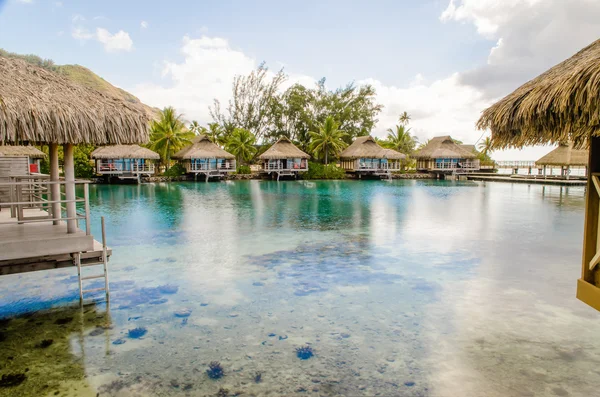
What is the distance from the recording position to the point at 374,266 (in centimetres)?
777

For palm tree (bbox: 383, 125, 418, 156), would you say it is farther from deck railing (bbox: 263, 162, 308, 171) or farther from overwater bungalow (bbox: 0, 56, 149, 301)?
overwater bungalow (bbox: 0, 56, 149, 301)

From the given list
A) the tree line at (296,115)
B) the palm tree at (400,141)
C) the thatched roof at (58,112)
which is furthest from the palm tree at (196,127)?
the thatched roof at (58,112)

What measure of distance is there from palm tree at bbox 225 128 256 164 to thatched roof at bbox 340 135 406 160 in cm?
859

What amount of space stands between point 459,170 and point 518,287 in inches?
1376

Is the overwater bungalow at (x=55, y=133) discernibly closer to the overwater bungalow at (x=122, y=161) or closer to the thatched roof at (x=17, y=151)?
the thatched roof at (x=17, y=151)

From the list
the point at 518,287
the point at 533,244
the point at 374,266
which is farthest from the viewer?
the point at 533,244

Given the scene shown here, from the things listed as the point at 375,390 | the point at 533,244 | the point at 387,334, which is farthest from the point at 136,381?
the point at 533,244

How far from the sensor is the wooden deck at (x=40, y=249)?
15.3ft

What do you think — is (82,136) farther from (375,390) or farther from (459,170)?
(459,170)

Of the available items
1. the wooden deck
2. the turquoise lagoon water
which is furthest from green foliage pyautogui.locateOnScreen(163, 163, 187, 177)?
the wooden deck

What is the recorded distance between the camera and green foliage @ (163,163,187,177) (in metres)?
34.1

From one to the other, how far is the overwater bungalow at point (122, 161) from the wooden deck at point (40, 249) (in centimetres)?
2538

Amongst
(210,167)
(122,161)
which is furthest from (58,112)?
(210,167)

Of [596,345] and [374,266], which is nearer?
[596,345]
